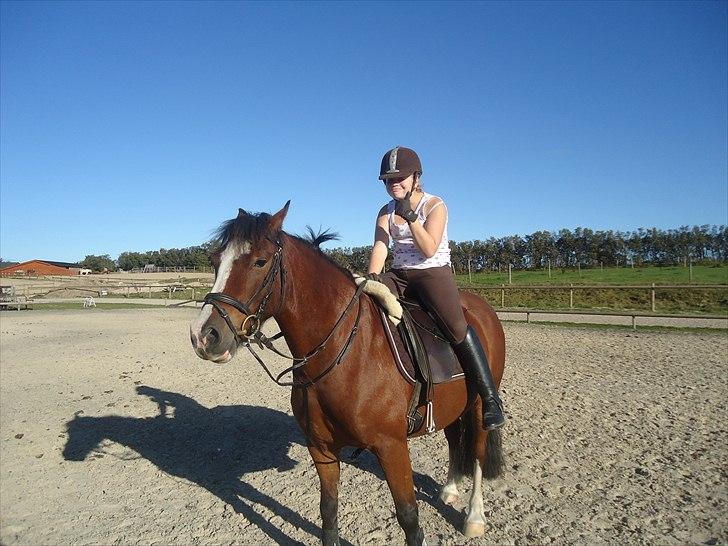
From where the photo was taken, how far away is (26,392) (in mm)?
9188

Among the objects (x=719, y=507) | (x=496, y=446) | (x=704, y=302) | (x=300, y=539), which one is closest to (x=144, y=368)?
(x=300, y=539)

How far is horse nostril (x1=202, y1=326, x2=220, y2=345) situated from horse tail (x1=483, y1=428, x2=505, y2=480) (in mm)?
3121

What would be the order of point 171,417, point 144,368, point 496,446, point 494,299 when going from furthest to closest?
point 494,299 → point 144,368 → point 171,417 → point 496,446

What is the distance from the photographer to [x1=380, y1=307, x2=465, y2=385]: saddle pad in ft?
10.3

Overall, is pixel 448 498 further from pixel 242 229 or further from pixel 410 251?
pixel 242 229

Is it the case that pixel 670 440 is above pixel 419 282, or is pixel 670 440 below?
below

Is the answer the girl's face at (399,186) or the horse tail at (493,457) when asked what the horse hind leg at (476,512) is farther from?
the girl's face at (399,186)

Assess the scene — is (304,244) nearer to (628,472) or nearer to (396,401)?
(396,401)

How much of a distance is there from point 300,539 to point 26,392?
8211 millimetres

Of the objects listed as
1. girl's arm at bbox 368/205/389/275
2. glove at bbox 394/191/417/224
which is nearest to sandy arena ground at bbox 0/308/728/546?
girl's arm at bbox 368/205/389/275

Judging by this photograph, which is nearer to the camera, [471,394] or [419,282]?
[419,282]

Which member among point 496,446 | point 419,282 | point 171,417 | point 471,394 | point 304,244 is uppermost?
point 304,244

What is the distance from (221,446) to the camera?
20.3 ft

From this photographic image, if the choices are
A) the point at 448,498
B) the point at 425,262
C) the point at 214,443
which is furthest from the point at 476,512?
the point at 214,443
